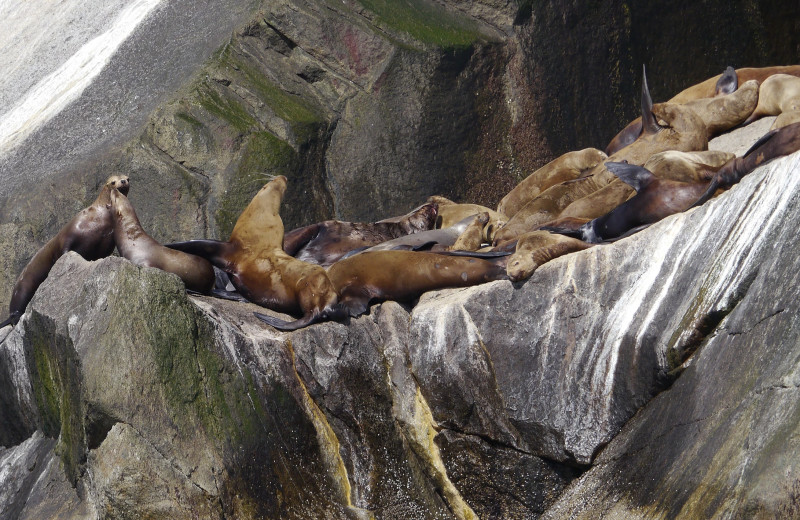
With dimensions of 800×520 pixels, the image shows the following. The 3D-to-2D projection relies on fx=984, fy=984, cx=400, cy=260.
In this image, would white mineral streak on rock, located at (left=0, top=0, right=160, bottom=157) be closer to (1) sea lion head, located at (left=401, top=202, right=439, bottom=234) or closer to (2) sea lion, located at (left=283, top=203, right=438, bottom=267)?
(2) sea lion, located at (left=283, top=203, right=438, bottom=267)

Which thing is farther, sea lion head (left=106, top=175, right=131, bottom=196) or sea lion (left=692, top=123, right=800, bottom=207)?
sea lion head (left=106, top=175, right=131, bottom=196)

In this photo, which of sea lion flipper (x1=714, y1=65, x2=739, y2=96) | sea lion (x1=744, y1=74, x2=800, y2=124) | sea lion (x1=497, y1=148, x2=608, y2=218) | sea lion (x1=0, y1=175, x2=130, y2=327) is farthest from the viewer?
sea lion flipper (x1=714, y1=65, x2=739, y2=96)

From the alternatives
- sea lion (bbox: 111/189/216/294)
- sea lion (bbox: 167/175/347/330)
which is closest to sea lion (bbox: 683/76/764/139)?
sea lion (bbox: 167/175/347/330)

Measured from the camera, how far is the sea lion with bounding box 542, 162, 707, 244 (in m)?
6.10

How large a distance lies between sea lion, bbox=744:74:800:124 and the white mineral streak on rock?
608 cm

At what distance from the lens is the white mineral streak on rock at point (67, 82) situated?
979 centimetres

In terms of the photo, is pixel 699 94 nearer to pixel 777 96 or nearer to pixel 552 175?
pixel 777 96

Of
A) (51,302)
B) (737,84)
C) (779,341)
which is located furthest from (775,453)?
(737,84)

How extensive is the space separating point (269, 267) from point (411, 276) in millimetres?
1103

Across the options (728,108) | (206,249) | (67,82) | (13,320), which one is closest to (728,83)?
(728,108)

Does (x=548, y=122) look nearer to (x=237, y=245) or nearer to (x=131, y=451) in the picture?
(x=237, y=245)

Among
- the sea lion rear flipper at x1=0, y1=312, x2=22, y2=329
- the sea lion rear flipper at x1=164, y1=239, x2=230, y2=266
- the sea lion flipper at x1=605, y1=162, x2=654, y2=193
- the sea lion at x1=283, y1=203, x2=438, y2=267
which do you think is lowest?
the sea lion rear flipper at x1=0, y1=312, x2=22, y2=329

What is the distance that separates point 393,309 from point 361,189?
306cm

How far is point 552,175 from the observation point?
8328 millimetres
